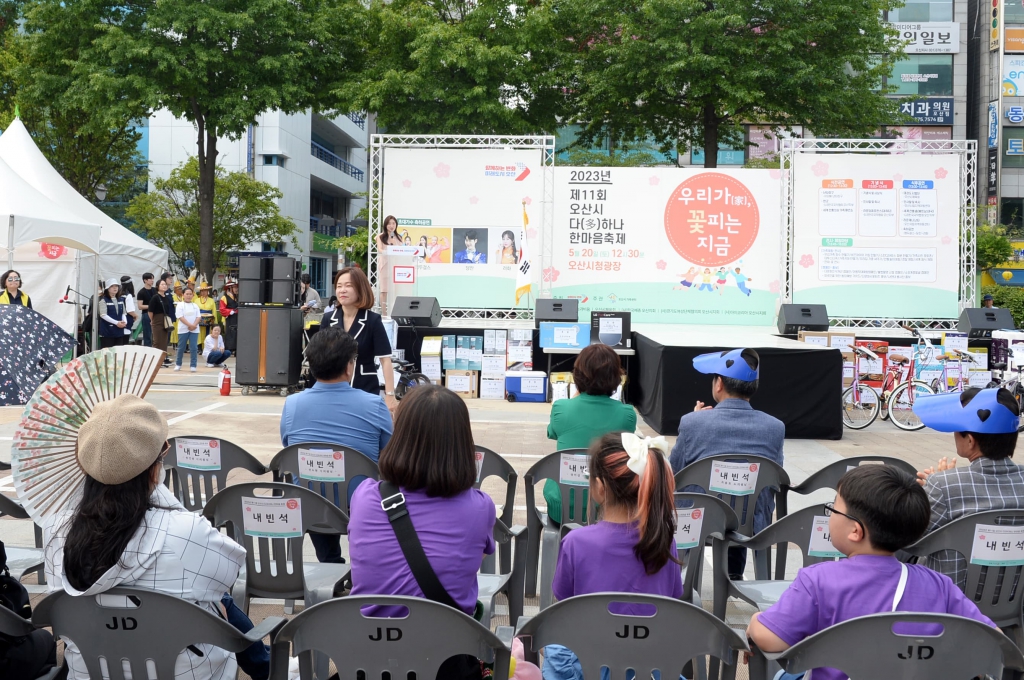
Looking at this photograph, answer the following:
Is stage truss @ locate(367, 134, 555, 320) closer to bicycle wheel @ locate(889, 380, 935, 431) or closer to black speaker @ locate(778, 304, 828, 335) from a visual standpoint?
black speaker @ locate(778, 304, 828, 335)

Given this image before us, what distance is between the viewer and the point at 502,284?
14.8m

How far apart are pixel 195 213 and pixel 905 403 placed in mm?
29016

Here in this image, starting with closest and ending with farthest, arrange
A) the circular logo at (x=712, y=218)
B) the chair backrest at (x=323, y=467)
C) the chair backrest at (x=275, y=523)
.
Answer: the chair backrest at (x=275, y=523)
the chair backrest at (x=323, y=467)
the circular logo at (x=712, y=218)

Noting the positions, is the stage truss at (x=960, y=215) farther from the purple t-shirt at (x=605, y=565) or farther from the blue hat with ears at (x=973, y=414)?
the purple t-shirt at (x=605, y=565)

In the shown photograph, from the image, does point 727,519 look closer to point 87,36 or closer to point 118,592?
point 118,592

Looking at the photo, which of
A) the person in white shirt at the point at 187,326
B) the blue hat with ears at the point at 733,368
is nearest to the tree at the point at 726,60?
the person in white shirt at the point at 187,326

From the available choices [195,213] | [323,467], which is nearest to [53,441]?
[323,467]

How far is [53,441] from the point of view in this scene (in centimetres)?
244

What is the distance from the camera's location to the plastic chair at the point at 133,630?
228 cm

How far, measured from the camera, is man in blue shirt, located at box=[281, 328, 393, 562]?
14.3 feet

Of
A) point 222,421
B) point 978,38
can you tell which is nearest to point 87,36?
point 222,421

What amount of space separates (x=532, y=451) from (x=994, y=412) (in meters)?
6.10

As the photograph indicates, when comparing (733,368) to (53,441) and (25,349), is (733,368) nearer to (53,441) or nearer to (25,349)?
(53,441)

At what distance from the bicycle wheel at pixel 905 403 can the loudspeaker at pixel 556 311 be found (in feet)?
15.1
